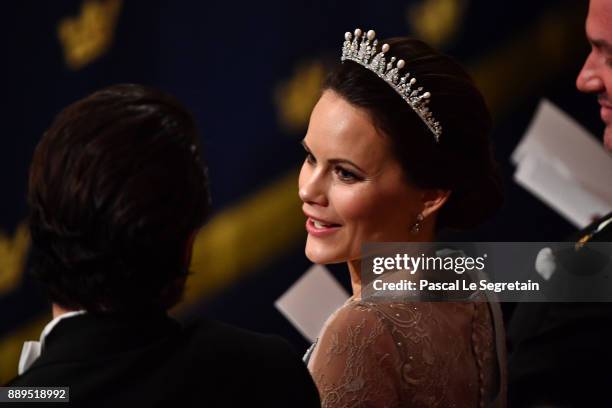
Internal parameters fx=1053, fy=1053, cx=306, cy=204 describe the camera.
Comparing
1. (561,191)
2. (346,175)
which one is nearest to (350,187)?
(346,175)

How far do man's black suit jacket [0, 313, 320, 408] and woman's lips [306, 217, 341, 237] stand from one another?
56 centimetres

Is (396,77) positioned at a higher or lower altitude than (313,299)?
higher

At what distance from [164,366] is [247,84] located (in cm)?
234

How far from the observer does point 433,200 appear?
6.03 feet

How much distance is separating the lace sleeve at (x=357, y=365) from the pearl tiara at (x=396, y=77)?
0.37 meters

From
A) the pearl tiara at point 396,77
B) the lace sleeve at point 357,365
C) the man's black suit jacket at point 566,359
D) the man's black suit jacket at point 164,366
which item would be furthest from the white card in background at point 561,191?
the man's black suit jacket at point 164,366

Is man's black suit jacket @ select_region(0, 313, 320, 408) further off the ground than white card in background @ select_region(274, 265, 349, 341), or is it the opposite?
man's black suit jacket @ select_region(0, 313, 320, 408)

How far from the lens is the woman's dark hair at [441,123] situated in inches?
70.4

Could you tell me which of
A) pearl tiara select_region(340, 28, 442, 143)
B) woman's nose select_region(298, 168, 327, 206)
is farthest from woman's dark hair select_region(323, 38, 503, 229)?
woman's nose select_region(298, 168, 327, 206)

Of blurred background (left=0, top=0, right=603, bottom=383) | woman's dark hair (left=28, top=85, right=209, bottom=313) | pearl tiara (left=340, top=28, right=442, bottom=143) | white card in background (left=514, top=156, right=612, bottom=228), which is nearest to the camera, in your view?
woman's dark hair (left=28, top=85, right=209, bottom=313)

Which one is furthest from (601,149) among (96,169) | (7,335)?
(96,169)

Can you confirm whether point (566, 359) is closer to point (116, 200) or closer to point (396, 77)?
point (396, 77)

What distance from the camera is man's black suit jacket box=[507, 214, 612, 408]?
1.87 meters

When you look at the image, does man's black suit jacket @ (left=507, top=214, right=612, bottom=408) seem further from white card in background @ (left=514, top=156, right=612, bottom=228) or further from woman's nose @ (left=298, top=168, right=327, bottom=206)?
white card in background @ (left=514, top=156, right=612, bottom=228)
